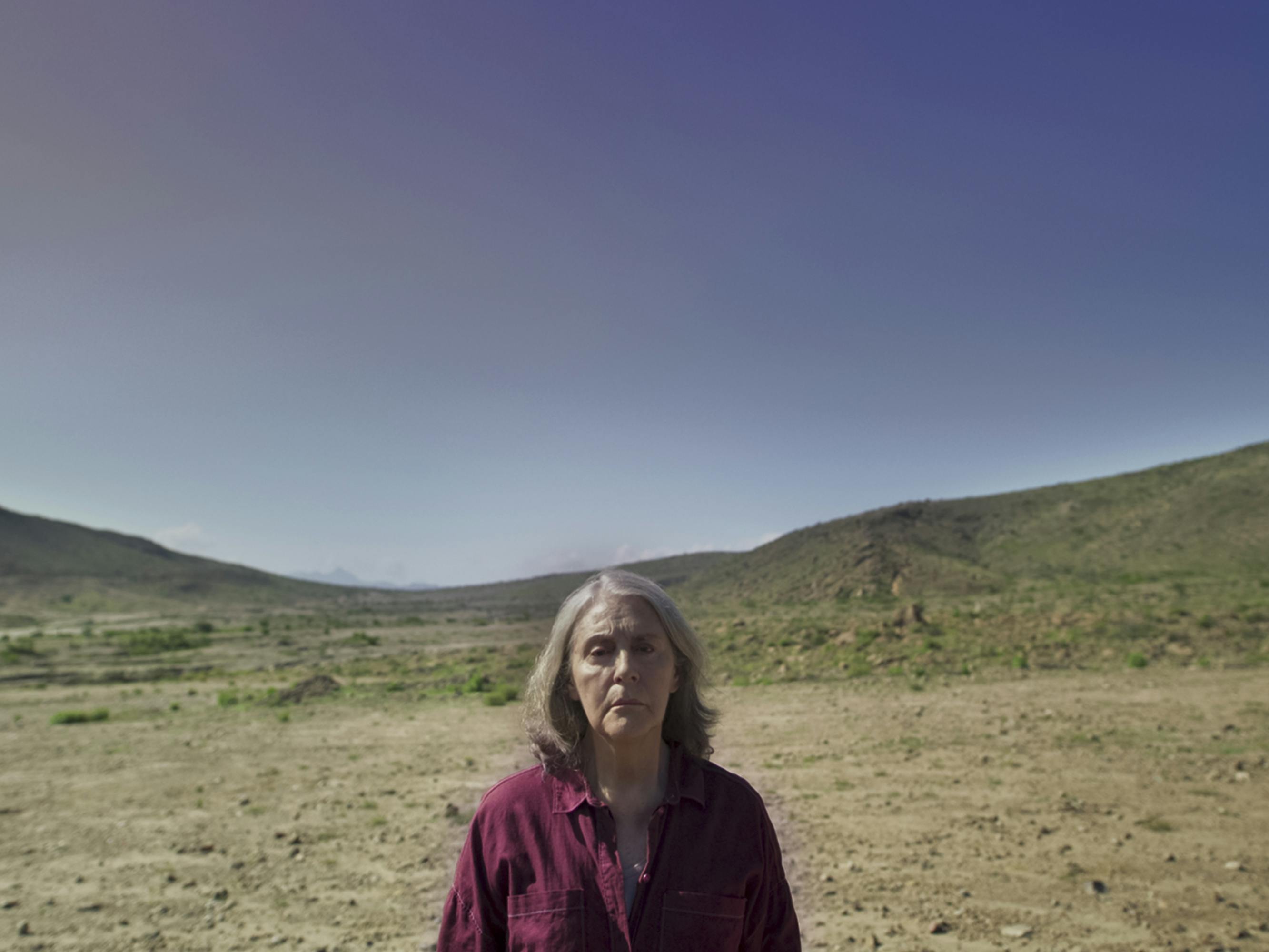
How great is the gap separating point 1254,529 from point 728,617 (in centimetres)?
2983

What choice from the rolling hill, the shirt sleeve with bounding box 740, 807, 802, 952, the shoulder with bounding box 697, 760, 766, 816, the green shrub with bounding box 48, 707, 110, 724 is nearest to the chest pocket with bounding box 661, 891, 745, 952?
the shirt sleeve with bounding box 740, 807, 802, 952

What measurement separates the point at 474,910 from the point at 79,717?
75.9 feet

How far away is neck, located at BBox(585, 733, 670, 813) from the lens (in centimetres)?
209

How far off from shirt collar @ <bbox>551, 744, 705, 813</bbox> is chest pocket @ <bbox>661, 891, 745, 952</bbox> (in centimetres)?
23

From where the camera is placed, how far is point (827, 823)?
8508 millimetres

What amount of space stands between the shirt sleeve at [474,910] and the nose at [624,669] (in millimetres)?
513

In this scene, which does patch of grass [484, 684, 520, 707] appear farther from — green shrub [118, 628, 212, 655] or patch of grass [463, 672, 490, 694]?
green shrub [118, 628, 212, 655]

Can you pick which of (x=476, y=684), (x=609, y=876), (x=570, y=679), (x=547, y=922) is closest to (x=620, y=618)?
(x=570, y=679)

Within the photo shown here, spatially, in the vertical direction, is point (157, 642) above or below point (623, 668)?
below

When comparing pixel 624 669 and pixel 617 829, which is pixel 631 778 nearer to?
pixel 617 829

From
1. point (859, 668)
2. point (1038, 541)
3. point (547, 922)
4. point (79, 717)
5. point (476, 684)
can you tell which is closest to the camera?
point (547, 922)

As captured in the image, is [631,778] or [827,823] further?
[827,823]

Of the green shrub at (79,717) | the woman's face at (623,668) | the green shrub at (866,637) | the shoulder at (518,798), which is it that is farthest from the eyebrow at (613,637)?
the green shrub at (79,717)

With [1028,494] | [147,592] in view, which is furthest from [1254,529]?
[147,592]
